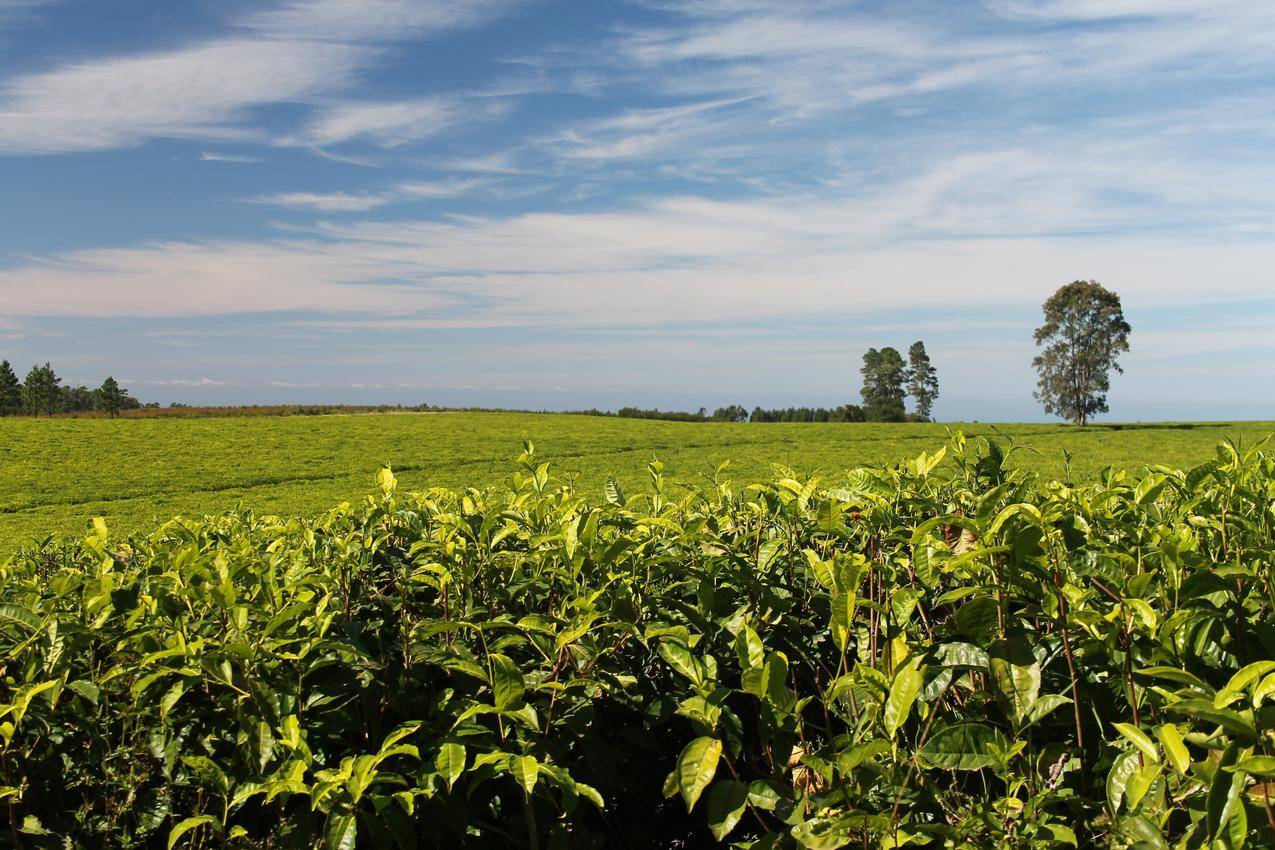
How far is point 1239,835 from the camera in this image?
1.29 m

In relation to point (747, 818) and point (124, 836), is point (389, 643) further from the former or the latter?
point (747, 818)

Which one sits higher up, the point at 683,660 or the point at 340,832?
the point at 683,660

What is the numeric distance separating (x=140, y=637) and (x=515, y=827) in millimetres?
1008

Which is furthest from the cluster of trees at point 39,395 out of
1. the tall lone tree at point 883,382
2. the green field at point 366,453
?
the tall lone tree at point 883,382

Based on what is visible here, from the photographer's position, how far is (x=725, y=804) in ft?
5.52

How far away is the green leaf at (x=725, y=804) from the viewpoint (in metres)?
1.66

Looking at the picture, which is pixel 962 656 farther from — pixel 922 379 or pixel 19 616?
pixel 922 379

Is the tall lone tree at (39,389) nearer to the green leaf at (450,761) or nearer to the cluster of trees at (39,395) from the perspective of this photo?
the cluster of trees at (39,395)

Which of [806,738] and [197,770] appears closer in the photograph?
[197,770]

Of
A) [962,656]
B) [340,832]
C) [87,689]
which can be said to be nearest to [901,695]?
[962,656]

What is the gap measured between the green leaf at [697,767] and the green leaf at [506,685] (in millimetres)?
376

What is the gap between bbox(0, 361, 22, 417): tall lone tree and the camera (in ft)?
221

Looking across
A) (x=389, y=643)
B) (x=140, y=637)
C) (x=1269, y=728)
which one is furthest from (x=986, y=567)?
(x=140, y=637)

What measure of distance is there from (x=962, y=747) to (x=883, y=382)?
273ft
